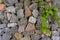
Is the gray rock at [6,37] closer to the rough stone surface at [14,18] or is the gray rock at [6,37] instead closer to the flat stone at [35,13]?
the rough stone surface at [14,18]

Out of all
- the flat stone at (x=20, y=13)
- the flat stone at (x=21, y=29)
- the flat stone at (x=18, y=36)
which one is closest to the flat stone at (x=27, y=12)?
the flat stone at (x=20, y=13)

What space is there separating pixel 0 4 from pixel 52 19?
69cm

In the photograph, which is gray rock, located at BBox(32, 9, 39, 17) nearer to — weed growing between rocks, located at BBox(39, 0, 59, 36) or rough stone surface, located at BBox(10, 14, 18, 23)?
weed growing between rocks, located at BBox(39, 0, 59, 36)

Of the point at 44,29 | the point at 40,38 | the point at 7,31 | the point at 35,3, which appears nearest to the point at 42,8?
the point at 35,3

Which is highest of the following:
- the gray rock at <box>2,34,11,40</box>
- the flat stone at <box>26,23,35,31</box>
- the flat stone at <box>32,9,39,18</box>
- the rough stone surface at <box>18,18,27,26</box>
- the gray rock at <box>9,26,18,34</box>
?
the flat stone at <box>32,9,39,18</box>

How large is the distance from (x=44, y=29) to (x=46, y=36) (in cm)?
9

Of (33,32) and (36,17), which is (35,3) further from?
(33,32)

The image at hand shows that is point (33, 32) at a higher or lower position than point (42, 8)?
lower

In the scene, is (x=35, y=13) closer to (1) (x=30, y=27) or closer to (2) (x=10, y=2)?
(1) (x=30, y=27)

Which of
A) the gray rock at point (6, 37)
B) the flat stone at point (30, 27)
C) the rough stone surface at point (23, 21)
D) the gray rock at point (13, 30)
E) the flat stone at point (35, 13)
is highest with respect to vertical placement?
the flat stone at point (35, 13)

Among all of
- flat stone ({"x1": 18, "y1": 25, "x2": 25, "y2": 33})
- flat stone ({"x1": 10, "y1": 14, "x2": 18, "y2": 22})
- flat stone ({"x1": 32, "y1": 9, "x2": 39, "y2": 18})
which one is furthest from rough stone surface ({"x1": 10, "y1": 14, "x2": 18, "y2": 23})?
flat stone ({"x1": 32, "y1": 9, "x2": 39, "y2": 18})

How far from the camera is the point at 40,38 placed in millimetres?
1702

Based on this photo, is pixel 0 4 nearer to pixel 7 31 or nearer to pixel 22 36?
pixel 7 31

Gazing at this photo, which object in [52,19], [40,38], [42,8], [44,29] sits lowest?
[40,38]
